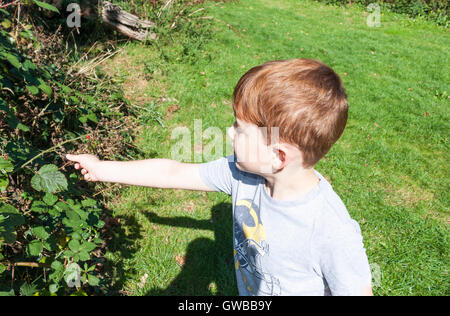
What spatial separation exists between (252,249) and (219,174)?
47 cm

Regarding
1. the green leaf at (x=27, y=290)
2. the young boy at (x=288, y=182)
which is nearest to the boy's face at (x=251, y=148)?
the young boy at (x=288, y=182)

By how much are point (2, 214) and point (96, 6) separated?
208 inches

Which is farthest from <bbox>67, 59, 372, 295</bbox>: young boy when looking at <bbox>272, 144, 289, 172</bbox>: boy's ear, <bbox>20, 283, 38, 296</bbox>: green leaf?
<bbox>20, 283, 38, 296</bbox>: green leaf

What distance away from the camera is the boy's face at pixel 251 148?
1403mm

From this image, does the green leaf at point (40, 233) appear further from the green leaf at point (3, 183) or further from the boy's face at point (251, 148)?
the boy's face at point (251, 148)

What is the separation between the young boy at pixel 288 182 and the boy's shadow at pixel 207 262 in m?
0.99

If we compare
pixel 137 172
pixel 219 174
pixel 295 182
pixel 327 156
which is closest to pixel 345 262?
pixel 295 182

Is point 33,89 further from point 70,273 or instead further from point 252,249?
point 252,249

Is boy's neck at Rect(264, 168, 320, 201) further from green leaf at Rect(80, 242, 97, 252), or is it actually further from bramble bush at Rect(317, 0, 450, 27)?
bramble bush at Rect(317, 0, 450, 27)

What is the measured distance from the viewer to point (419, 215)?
3.47m

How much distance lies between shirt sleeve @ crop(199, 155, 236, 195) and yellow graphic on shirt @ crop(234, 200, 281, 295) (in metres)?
0.15

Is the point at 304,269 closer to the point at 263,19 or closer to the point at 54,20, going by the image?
the point at 54,20

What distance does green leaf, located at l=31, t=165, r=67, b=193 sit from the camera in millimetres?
1488

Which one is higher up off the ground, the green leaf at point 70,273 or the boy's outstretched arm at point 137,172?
the boy's outstretched arm at point 137,172
